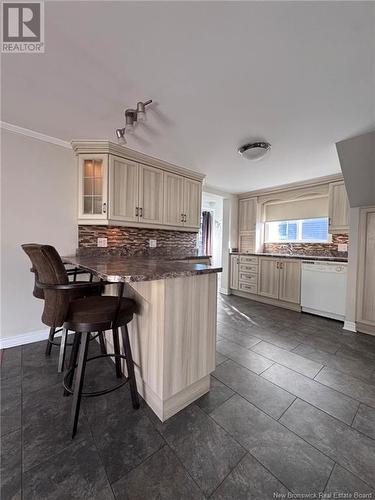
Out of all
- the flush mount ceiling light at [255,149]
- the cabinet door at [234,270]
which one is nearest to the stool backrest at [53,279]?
the flush mount ceiling light at [255,149]

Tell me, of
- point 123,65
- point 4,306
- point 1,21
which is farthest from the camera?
point 4,306

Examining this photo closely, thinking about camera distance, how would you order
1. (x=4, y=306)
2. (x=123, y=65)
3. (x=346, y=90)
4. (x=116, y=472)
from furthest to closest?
(x=4, y=306) → (x=346, y=90) → (x=123, y=65) → (x=116, y=472)

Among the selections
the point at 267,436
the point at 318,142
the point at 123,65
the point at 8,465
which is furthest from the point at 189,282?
the point at 318,142

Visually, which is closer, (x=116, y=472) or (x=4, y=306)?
(x=116, y=472)

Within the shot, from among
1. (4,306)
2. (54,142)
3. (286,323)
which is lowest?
(286,323)

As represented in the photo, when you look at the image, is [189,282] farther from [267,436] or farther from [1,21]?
[1,21]

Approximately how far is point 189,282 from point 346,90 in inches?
73.0

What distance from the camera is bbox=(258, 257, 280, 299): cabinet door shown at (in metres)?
3.80

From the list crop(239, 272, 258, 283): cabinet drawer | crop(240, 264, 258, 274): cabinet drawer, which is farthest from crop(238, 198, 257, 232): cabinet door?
crop(239, 272, 258, 283): cabinet drawer

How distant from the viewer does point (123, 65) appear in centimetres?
133

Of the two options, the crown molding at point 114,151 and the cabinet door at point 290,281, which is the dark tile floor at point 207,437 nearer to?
the cabinet door at point 290,281

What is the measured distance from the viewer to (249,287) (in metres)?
4.25

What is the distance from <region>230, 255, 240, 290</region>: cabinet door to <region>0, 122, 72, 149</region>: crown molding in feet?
11.8

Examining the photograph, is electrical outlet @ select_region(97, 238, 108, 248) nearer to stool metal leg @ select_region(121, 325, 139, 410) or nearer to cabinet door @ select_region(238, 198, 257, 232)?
stool metal leg @ select_region(121, 325, 139, 410)
